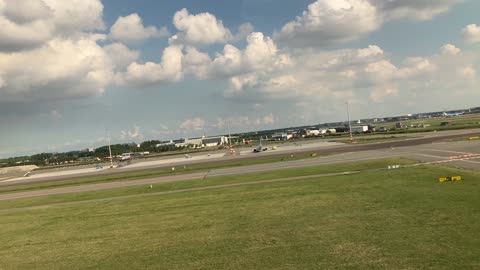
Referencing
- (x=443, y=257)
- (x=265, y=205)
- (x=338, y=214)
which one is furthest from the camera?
(x=265, y=205)

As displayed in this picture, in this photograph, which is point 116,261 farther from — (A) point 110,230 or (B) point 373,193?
(B) point 373,193

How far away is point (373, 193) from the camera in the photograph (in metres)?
28.8

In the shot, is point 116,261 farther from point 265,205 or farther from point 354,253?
point 265,205

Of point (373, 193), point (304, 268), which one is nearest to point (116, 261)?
point (304, 268)

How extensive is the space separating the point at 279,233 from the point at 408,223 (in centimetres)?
721

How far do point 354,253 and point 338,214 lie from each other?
7820mm

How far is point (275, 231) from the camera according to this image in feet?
65.4

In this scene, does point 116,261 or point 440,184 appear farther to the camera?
point 440,184

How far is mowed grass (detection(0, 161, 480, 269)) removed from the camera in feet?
49.1

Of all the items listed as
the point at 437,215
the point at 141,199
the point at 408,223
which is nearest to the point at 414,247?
the point at 408,223

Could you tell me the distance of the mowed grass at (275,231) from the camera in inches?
589

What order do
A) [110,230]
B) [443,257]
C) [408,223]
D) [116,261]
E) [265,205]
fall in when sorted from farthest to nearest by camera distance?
[265,205] < [110,230] < [408,223] < [116,261] < [443,257]

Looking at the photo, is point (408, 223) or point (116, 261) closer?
point (116, 261)

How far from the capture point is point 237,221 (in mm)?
23375
